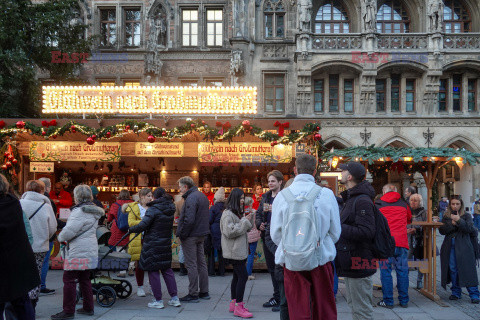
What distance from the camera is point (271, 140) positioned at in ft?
37.4

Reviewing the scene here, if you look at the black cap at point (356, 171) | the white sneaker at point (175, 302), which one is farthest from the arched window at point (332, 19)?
the black cap at point (356, 171)

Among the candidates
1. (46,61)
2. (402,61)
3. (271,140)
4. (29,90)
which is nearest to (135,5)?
(46,61)

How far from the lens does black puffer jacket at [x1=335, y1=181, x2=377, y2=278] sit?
4891 mm

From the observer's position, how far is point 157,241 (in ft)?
22.9

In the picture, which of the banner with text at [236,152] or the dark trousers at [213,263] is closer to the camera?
the dark trousers at [213,263]

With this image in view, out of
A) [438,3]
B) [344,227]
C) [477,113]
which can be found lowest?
[344,227]

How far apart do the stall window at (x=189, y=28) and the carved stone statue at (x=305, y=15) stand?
18.9 ft

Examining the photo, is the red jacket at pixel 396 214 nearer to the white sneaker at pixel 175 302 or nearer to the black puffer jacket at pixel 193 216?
Answer: the black puffer jacket at pixel 193 216

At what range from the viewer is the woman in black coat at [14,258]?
4.07 metres

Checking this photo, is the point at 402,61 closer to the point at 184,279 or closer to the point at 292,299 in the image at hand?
the point at 184,279

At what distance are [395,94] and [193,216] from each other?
21.1m

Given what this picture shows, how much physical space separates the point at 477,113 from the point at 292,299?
2486 cm

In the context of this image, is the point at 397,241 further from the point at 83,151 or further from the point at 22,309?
the point at 83,151

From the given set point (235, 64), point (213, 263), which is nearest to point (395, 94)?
point (235, 64)
